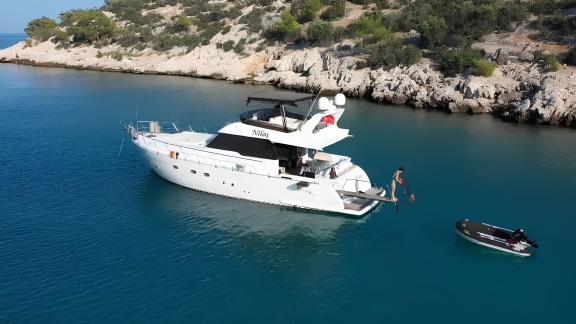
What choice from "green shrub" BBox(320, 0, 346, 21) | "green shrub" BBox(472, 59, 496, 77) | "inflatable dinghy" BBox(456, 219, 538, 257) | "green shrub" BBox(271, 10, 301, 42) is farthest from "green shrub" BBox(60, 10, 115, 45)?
"inflatable dinghy" BBox(456, 219, 538, 257)

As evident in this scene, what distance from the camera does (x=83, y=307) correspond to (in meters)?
13.7

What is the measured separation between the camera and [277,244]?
57.3 ft

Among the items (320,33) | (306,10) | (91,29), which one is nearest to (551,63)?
(320,33)

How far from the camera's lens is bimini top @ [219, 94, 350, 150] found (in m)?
19.8

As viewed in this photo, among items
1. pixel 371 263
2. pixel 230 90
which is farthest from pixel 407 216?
pixel 230 90

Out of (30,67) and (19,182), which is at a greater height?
(30,67)

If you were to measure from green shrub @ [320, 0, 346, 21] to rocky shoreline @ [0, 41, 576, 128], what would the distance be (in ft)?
25.9

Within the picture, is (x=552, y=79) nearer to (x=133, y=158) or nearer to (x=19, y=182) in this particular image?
(x=133, y=158)

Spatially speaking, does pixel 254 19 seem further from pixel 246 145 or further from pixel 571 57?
pixel 246 145

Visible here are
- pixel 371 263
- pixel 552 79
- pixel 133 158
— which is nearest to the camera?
pixel 371 263

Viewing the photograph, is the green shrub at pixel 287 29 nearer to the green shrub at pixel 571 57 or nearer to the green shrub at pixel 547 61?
the green shrub at pixel 547 61

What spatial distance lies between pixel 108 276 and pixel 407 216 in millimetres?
11906

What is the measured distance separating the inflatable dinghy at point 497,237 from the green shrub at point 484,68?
84.9 feet

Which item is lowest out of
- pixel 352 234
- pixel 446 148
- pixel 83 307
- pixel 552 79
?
A: pixel 83 307
